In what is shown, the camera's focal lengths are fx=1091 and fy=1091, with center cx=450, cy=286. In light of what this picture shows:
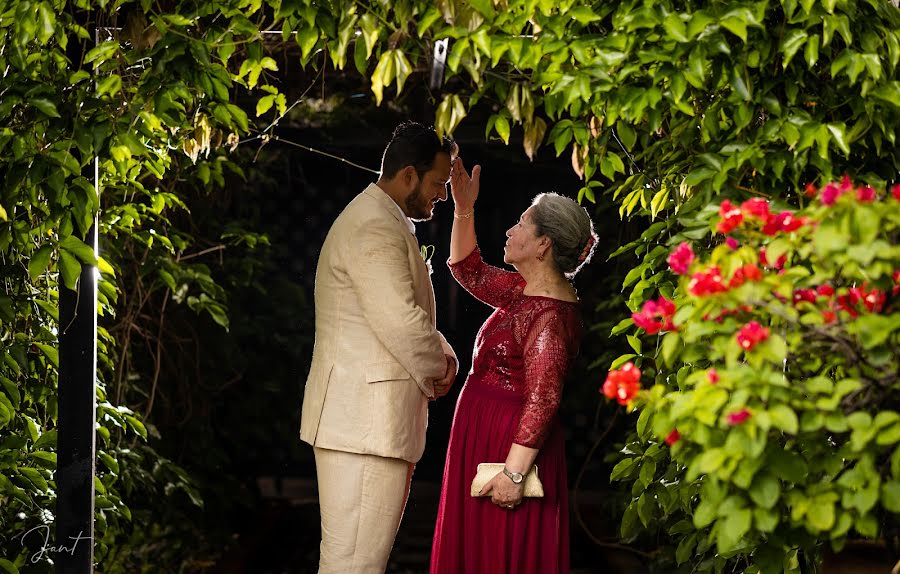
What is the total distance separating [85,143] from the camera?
2492mm

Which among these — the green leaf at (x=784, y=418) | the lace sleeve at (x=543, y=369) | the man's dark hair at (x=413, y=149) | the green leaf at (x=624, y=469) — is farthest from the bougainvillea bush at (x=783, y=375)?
the man's dark hair at (x=413, y=149)

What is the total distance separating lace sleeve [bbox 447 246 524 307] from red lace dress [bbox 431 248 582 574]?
0.11 meters

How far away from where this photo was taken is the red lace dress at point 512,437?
9.75ft

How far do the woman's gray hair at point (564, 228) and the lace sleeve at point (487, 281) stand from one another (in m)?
0.22

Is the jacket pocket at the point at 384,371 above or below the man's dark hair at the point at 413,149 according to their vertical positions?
below

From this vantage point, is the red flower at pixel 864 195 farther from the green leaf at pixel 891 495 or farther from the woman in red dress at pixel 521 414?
the woman in red dress at pixel 521 414

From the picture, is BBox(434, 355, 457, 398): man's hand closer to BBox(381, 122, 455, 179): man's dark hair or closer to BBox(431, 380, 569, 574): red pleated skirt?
BBox(431, 380, 569, 574): red pleated skirt

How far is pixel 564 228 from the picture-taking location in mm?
3053

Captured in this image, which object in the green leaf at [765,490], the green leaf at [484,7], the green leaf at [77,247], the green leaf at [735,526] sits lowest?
the green leaf at [735,526]

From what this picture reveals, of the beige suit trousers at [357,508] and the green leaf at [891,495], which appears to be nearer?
the green leaf at [891,495]

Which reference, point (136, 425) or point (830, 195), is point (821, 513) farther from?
point (136, 425)

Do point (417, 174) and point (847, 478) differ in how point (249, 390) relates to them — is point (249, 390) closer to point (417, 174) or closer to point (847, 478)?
point (417, 174)

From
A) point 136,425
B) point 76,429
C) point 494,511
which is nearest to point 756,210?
point 494,511

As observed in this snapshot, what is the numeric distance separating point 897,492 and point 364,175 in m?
4.46
